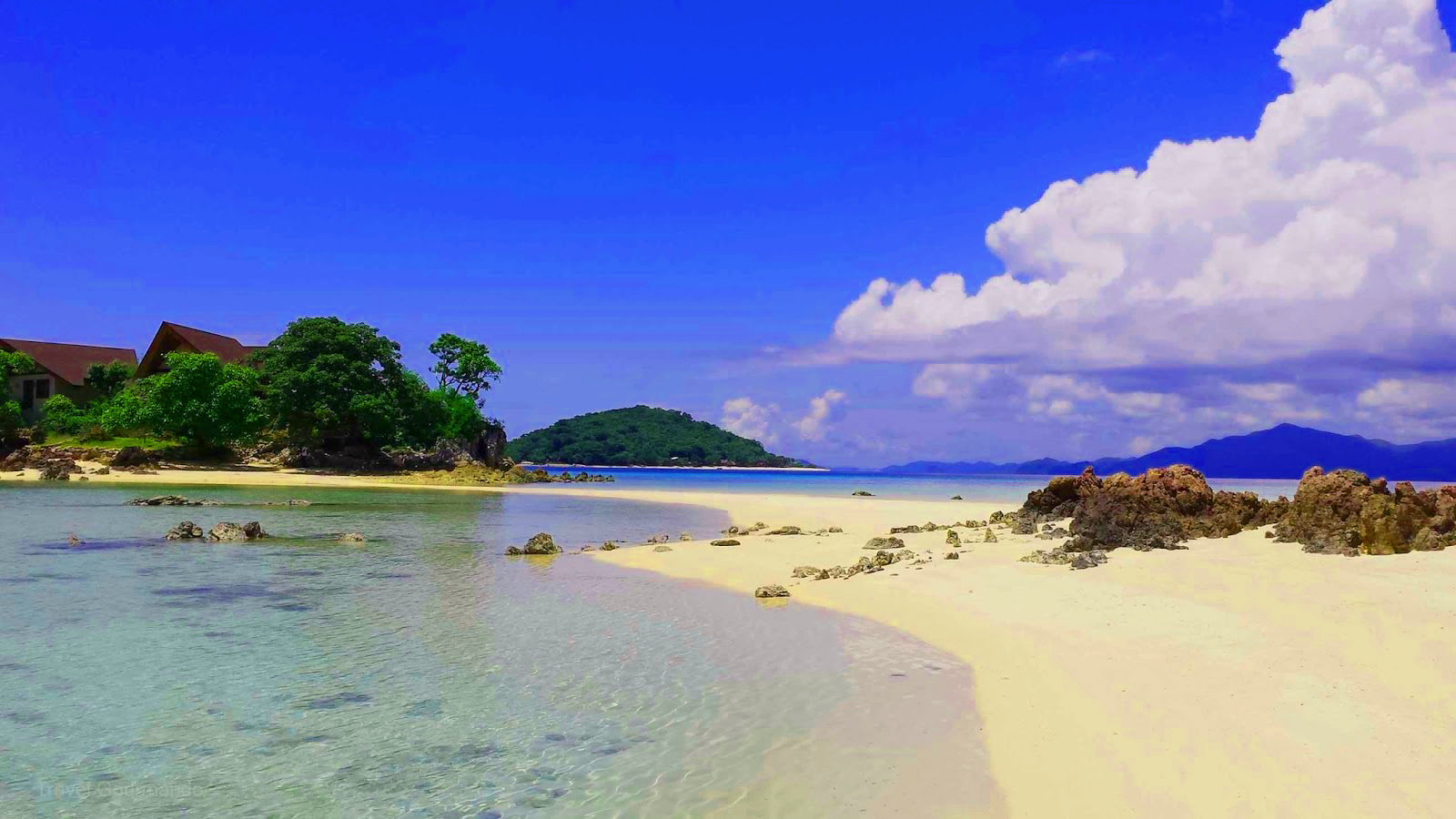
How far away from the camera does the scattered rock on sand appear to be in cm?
2031

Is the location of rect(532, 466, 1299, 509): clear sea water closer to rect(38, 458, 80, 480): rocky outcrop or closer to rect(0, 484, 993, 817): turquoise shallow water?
rect(0, 484, 993, 817): turquoise shallow water

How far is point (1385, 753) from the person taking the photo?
6016 mm

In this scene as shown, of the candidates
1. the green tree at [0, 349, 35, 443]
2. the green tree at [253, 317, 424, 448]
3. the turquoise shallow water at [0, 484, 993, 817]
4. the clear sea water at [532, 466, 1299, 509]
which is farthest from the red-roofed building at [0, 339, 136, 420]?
the turquoise shallow water at [0, 484, 993, 817]

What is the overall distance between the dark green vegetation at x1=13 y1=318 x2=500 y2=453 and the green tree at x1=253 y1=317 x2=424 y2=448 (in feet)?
0.24

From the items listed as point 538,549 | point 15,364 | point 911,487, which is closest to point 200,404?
point 15,364

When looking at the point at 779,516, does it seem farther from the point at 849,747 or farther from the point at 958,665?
the point at 849,747

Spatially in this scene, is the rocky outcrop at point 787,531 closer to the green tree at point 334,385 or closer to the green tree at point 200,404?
the green tree at point 334,385

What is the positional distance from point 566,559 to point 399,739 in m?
12.4

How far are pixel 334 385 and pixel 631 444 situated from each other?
10872 centimetres

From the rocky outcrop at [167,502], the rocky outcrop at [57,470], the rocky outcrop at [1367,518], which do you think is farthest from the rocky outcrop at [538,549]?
the rocky outcrop at [57,470]

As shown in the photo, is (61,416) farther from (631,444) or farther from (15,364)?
(631,444)

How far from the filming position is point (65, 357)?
71.9 m

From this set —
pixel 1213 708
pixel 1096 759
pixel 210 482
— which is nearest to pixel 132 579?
pixel 1096 759

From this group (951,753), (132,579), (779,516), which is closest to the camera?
(951,753)
